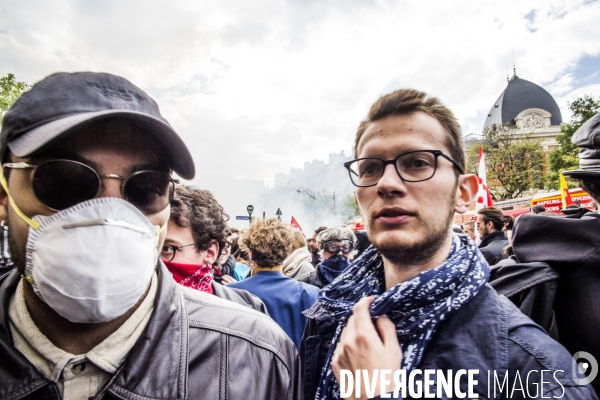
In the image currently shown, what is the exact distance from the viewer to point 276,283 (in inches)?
130

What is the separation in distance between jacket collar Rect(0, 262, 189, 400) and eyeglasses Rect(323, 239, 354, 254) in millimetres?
3470

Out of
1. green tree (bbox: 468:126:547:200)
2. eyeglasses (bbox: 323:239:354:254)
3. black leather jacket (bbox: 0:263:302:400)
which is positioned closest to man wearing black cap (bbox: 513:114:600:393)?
black leather jacket (bbox: 0:263:302:400)

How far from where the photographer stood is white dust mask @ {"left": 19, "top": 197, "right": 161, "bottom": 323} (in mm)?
1072

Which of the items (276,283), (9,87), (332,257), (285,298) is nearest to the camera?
(285,298)

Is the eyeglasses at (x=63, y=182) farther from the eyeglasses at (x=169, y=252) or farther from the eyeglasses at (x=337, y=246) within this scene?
the eyeglasses at (x=337, y=246)

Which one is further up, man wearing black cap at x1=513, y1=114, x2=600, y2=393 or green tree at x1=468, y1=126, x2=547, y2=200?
green tree at x1=468, y1=126, x2=547, y2=200

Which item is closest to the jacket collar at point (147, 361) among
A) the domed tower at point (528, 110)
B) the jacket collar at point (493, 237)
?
the jacket collar at point (493, 237)

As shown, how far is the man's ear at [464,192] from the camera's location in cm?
167

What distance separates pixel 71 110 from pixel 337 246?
3841mm

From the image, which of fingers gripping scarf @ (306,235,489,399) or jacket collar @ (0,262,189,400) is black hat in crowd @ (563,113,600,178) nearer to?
fingers gripping scarf @ (306,235,489,399)

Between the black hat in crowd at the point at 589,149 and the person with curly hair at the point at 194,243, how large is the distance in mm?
2209

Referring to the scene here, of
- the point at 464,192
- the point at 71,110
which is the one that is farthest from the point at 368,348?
the point at 71,110

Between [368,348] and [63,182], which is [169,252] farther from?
[368,348]

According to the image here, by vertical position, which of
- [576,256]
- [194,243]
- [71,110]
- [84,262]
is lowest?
[576,256]
